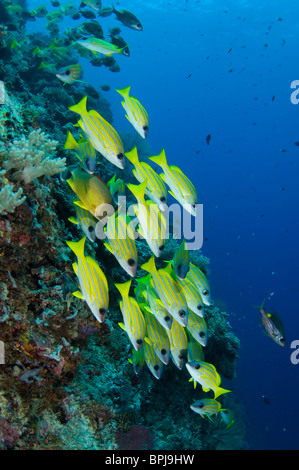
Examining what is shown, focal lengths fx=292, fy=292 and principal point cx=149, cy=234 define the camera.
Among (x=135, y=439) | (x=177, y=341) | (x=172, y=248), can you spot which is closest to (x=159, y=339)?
(x=177, y=341)

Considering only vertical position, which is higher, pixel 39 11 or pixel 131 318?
pixel 39 11

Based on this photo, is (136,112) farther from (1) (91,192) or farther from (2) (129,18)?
(2) (129,18)

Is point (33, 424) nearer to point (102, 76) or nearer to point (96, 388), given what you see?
point (96, 388)

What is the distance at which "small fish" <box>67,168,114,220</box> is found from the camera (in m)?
2.32

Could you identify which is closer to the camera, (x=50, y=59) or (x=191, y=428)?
(x=191, y=428)

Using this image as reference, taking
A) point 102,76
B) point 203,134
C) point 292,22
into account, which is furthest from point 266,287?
point 102,76

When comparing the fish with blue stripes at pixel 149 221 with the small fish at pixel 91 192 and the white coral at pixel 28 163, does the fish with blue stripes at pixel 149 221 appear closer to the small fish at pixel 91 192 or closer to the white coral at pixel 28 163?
the small fish at pixel 91 192

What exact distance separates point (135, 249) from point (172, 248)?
4476mm

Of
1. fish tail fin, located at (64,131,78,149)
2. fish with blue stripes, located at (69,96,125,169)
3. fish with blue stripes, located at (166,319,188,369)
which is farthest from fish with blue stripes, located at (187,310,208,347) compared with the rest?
fish tail fin, located at (64,131,78,149)

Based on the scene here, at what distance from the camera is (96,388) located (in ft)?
10.4

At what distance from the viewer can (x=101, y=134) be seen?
8.09 feet
